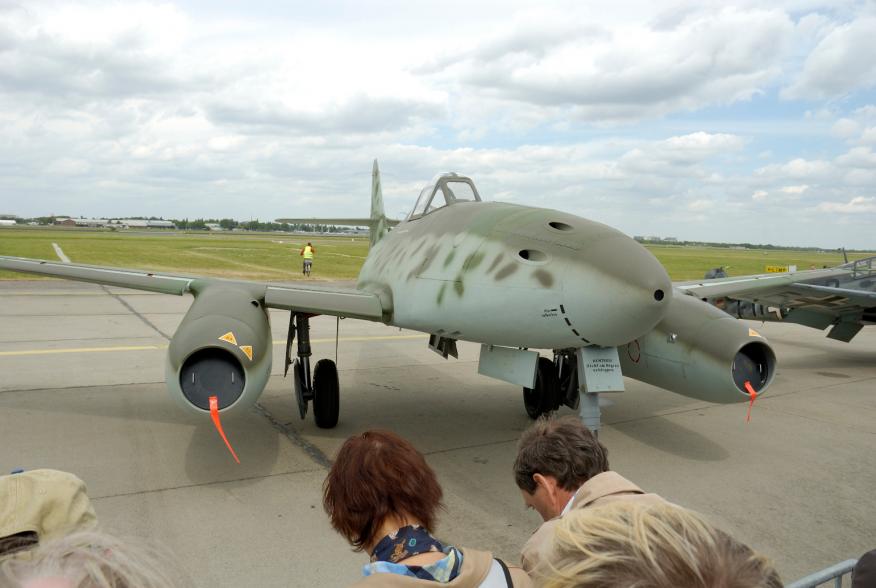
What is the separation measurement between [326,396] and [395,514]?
18.1 feet

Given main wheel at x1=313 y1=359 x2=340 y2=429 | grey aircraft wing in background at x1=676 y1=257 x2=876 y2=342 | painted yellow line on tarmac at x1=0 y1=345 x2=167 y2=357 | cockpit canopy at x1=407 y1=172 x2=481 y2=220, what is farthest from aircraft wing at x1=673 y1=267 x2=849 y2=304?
painted yellow line on tarmac at x1=0 y1=345 x2=167 y2=357

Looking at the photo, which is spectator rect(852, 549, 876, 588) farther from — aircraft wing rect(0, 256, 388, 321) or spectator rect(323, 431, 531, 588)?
aircraft wing rect(0, 256, 388, 321)

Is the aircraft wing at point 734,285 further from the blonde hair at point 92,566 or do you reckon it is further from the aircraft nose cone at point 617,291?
the blonde hair at point 92,566

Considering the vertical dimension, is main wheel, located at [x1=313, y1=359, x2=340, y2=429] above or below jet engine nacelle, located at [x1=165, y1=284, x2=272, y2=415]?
below

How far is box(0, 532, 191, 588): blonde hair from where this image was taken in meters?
0.96

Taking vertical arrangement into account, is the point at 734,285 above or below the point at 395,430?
above

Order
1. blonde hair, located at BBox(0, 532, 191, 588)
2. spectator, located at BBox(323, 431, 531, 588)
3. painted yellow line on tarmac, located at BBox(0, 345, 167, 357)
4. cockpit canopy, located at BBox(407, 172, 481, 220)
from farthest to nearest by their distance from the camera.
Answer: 1. painted yellow line on tarmac, located at BBox(0, 345, 167, 357)
2. cockpit canopy, located at BBox(407, 172, 481, 220)
3. spectator, located at BBox(323, 431, 531, 588)
4. blonde hair, located at BBox(0, 532, 191, 588)

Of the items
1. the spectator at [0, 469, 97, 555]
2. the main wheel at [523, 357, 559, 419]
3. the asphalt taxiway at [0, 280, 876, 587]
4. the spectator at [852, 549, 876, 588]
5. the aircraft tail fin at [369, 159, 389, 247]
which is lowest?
the asphalt taxiway at [0, 280, 876, 587]

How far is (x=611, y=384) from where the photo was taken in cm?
549

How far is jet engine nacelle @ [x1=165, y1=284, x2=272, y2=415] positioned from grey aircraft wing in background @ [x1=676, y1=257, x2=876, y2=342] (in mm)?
8460

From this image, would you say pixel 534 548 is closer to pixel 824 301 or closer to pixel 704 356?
pixel 704 356

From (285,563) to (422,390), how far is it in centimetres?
540

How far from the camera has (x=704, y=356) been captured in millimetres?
6324

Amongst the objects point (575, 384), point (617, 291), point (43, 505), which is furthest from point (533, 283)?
point (43, 505)
